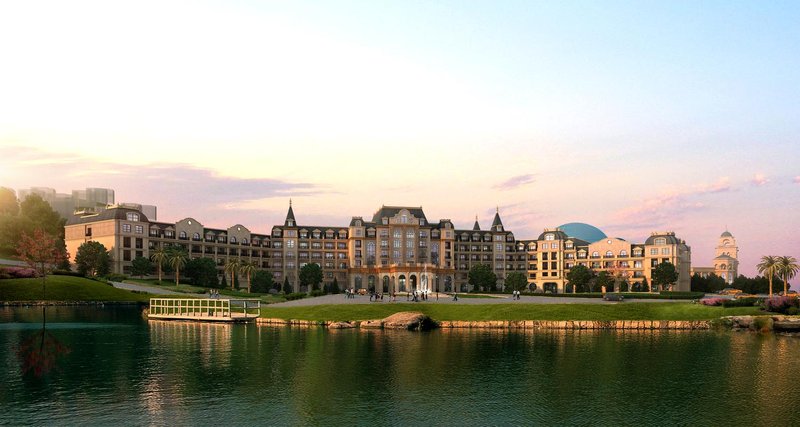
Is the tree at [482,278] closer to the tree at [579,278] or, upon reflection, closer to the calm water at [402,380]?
the tree at [579,278]

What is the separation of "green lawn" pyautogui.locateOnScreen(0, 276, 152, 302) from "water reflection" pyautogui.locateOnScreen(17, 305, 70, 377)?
65.3 m

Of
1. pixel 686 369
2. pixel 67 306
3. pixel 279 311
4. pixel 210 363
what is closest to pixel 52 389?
pixel 210 363

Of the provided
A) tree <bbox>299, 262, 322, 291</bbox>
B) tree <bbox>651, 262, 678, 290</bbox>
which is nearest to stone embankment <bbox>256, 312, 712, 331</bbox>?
tree <bbox>651, 262, 678, 290</bbox>

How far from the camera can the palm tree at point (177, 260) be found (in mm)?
169250

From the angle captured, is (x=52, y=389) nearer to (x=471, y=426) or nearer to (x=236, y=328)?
(x=471, y=426)

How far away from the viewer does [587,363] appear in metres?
54.1

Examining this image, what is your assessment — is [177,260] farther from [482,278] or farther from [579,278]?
[579,278]

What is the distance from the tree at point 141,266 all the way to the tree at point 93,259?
21.5ft

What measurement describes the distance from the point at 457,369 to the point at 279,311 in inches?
1992

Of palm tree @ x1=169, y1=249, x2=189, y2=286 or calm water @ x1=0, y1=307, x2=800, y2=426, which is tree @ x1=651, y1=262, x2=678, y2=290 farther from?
palm tree @ x1=169, y1=249, x2=189, y2=286

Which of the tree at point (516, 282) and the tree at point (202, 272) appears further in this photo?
Answer: the tree at point (516, 282)

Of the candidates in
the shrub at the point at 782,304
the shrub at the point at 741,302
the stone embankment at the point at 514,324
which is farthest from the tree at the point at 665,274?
the stone embankment at the point at 514,324

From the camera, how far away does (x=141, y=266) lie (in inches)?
6880

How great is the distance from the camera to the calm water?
3634 cm
